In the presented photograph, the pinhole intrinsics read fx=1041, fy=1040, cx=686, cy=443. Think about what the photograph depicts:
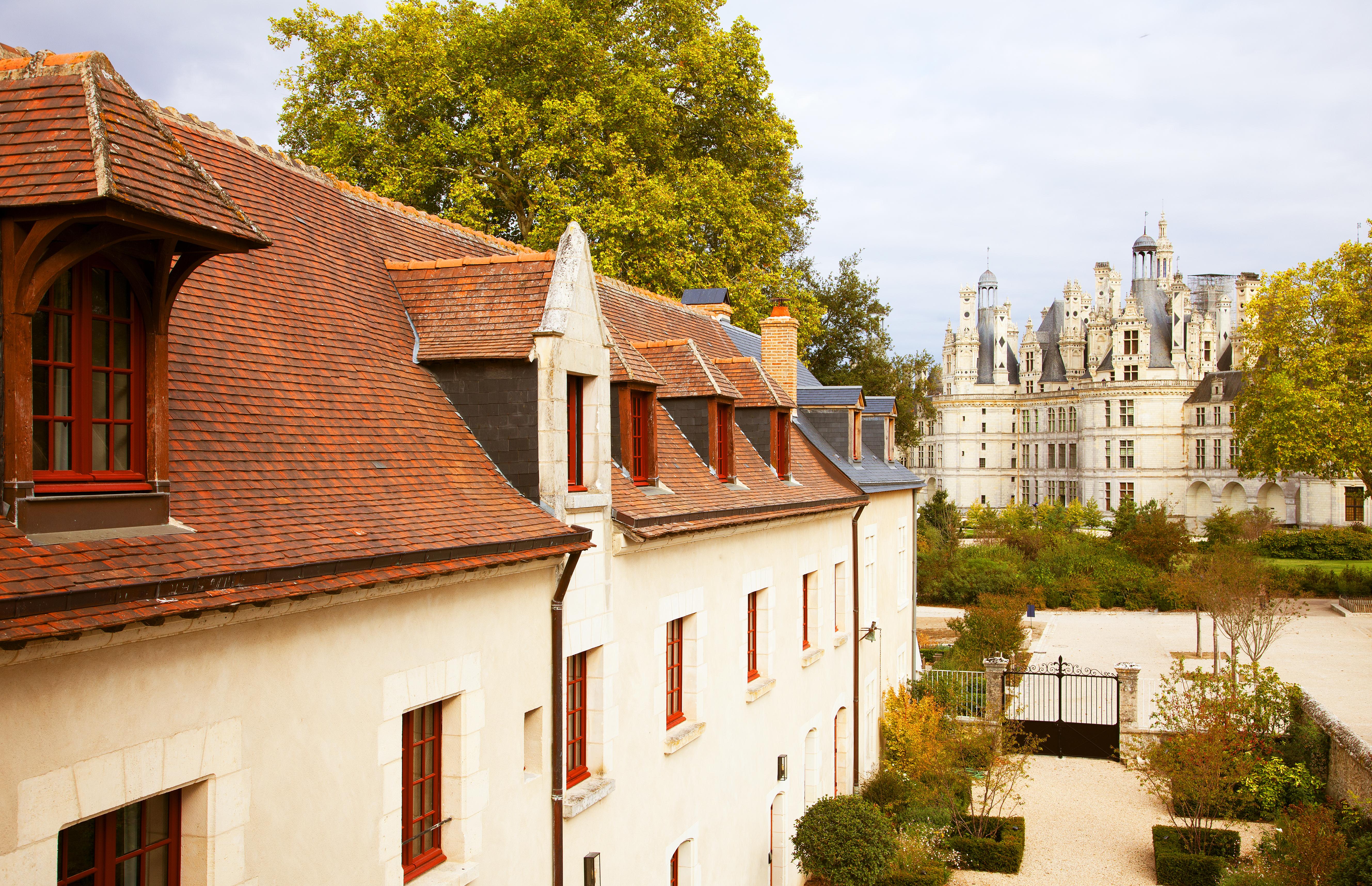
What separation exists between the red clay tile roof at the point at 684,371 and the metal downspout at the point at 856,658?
6287mm

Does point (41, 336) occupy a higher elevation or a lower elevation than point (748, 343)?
lower

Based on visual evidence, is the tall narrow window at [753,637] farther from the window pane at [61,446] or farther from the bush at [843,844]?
the window pane at [61,446]

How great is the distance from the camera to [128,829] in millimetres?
5230

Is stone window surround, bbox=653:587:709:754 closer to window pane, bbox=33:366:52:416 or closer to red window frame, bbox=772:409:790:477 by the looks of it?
red window frame, bbox=772:409:790:477

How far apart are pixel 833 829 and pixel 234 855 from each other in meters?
10.9

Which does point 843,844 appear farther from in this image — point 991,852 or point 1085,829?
point 1085,829

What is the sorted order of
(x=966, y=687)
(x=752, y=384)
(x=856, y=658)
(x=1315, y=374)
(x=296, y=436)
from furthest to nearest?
(x=1315, y=374)
(x=966, y=687)
(x=856, y=658)
(x=752, y=384)
(x=296, y=436)

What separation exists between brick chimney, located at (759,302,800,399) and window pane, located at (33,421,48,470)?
16099 millimetres

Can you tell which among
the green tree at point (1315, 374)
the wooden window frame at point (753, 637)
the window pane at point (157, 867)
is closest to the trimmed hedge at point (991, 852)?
the wooden window frame at point (753, 637)

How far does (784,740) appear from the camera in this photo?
15.4 m

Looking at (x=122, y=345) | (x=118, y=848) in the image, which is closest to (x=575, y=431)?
(x=122, y=345)

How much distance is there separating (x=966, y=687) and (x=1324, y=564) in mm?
35112

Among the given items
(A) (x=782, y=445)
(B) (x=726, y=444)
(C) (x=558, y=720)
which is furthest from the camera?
(A) (x=782, y=445)

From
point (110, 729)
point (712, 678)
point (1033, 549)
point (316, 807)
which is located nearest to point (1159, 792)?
point (712, 678)
